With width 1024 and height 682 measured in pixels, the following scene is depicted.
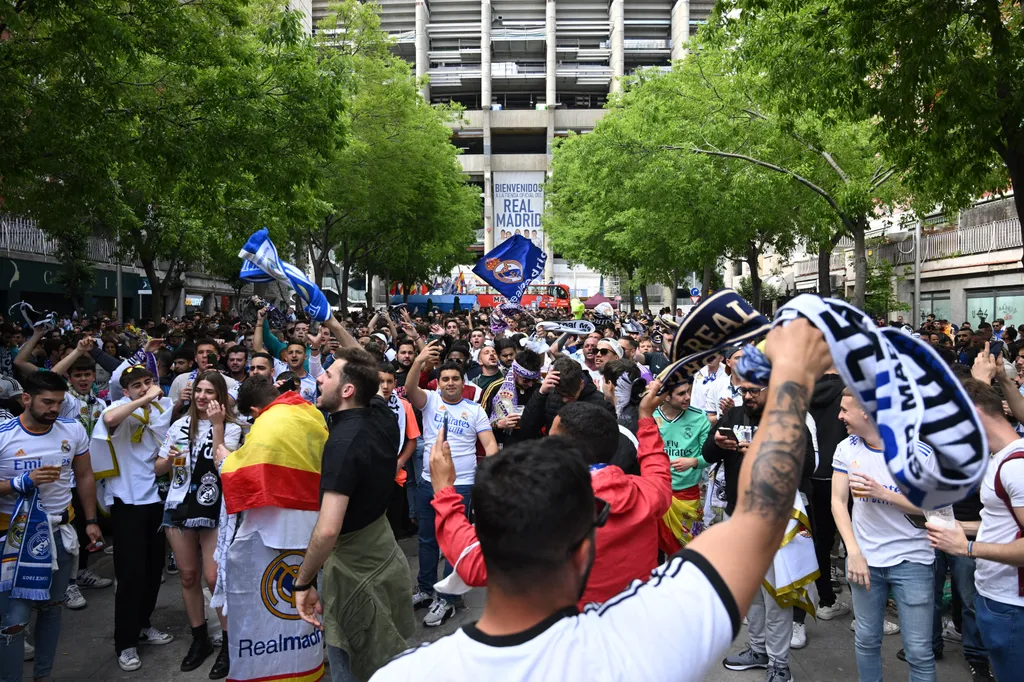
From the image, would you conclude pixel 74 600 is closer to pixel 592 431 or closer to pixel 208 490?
pixel 208 490

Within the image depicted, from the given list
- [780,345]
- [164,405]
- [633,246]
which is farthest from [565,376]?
[633,246]

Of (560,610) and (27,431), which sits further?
(27,431)

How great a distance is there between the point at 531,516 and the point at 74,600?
623cm

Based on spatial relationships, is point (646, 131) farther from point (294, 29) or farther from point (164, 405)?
point (164, 405)

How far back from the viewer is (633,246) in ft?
93.8

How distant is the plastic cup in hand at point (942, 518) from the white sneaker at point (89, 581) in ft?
21.0

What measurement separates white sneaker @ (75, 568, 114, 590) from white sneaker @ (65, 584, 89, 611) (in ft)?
1.08

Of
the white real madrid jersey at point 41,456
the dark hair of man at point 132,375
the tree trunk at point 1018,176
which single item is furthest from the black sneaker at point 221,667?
the tree trunk at point 1018,176

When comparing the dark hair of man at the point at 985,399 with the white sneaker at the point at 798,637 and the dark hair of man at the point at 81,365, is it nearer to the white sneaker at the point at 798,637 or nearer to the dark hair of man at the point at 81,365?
the white sneaker at the point at 798,637

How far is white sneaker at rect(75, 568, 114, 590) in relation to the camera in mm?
7031

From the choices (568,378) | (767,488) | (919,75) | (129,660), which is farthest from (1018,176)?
(129,660)

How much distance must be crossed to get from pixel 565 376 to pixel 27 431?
334cm

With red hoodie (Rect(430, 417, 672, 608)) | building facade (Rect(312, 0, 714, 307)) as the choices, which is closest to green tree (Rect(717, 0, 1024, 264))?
red hoodie (Rect(430, 417, 672, 608))

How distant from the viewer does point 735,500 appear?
495 centimetres
